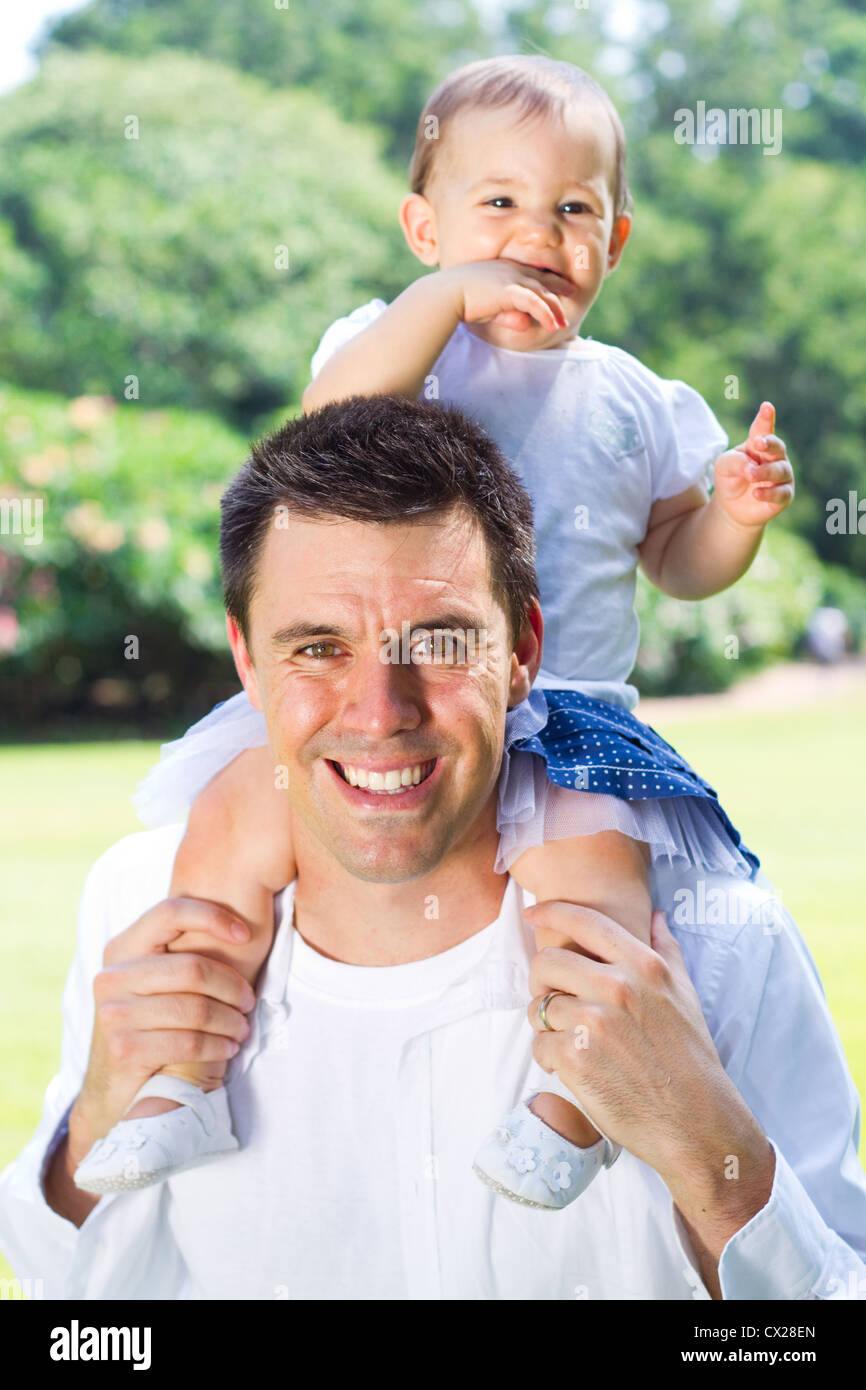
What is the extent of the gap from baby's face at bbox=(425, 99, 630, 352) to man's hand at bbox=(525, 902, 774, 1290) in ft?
3.19

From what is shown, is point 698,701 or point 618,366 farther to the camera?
point 698,701

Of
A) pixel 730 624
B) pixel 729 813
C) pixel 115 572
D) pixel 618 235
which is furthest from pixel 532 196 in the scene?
pixel 730 624

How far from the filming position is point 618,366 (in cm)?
237

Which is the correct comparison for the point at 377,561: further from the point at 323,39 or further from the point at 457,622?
the point at 323,39

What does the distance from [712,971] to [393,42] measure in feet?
56.9

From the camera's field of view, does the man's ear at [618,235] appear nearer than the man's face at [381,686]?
No

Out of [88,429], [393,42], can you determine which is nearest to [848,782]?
[88,429]

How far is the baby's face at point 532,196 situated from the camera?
2170 millimetres

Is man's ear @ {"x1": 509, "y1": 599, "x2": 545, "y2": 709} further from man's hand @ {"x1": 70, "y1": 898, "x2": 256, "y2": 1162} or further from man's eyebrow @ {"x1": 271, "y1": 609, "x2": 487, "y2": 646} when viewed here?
man's hand @ {"x1": 70, "y1": 898, "x2": 256, "y2": 1162}

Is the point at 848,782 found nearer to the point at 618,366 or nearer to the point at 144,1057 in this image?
the point at 618,366

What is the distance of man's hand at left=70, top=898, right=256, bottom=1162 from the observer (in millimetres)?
1882

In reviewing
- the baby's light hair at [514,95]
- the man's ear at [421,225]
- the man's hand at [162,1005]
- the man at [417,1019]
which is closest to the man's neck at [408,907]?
the man at [417,1019]

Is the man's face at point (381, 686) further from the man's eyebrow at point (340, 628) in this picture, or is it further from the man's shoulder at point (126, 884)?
the man's shoulder at point (126, 884)

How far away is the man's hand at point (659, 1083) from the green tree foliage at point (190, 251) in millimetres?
11452
